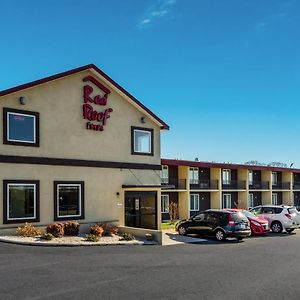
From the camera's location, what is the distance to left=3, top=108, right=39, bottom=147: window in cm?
1887

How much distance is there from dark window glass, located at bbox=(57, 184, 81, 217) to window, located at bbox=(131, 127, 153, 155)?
4142 millimetres

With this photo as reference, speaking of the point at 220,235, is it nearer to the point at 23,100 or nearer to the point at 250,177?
the point at 23,100

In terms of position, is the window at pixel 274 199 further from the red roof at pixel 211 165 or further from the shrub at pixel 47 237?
the shrub at pixel 47 237

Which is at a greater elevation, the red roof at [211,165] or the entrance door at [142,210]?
the red roof at [211,165]

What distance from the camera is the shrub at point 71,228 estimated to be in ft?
64.0

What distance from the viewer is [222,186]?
137 ft

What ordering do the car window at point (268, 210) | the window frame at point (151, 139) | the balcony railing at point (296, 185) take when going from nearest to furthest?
the window frame at point (151, 139)
the car window at point (268, 210)
the balcony railing at point (296, 185)

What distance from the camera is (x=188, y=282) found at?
10703 millimetres

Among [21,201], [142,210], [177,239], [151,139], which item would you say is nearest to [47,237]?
[21,201]

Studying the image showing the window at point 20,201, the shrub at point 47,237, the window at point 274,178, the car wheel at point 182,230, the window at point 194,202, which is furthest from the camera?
the window at point 274,178

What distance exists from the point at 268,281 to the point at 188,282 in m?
2.01

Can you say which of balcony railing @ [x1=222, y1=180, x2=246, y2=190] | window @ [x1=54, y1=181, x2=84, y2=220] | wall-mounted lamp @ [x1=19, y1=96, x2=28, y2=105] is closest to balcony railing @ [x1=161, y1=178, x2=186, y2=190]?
balcony railing @ [x1=222, y1=180, x2=246, y2=190]

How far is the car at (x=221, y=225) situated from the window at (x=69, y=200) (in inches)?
221

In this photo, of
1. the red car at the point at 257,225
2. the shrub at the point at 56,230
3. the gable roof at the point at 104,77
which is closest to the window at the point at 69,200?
the shrub at the point at 56,230
